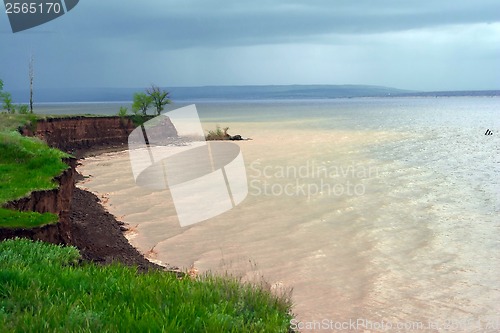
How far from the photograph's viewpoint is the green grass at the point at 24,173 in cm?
1195

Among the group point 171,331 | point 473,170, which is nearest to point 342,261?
point 171,331

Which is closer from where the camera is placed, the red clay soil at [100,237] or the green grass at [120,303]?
the green grass at [120,303]

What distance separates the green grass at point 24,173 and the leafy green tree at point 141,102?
1869 inches

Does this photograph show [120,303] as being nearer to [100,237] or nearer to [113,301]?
[113,301]

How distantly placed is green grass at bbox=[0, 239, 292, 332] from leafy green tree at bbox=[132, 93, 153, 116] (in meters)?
63.0

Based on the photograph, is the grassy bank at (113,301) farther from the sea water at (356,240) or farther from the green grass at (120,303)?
the sea water at (356,240)

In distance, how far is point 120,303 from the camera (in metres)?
6.26

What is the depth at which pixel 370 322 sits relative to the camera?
425 inches

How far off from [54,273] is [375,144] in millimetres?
52341

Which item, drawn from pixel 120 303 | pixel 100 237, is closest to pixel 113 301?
pixel 120 303

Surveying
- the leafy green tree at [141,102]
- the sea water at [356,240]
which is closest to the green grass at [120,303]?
the sea water at [356,240]

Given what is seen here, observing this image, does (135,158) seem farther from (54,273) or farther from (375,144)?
→ (54,273)

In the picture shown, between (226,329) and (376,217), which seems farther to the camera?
(376,217)

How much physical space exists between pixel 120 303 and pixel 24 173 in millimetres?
12573
